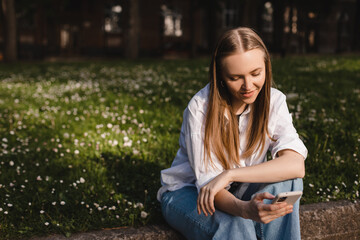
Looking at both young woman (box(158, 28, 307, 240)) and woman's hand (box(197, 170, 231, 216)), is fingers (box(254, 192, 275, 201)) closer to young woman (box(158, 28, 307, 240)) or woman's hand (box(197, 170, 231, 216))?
young woman (box(158, 28, 307, 240))

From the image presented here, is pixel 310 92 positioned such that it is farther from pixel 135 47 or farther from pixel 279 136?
pixel 135 47

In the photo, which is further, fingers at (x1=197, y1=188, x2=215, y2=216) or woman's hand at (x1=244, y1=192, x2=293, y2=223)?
fingers at (x1=197, y1=188, x2=215, y2=216)

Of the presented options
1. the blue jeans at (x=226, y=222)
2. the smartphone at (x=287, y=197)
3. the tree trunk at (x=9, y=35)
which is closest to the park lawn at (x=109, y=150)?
the blue jeans at (x=226, y=222)

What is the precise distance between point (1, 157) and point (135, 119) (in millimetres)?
1644

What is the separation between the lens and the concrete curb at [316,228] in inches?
107

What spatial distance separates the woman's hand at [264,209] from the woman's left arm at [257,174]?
0.64 feet

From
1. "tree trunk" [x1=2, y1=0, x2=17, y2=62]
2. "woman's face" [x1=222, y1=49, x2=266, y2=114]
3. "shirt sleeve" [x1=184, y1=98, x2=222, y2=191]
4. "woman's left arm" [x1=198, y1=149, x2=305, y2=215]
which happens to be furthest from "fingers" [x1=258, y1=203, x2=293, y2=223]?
"tree trunk" [x1=2, y1=0, x2=17, y2=62]

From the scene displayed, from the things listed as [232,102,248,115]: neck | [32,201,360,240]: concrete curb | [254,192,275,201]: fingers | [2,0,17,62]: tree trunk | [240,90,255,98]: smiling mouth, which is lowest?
[32,201,360,240]: concrete curb

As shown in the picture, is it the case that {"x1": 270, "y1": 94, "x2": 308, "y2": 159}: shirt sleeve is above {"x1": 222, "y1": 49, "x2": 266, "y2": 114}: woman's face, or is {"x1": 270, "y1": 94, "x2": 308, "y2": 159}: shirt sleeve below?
below

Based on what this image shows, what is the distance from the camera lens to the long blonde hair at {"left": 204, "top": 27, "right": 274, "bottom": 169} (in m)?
2.43

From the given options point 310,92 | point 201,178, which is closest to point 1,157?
point 201,178

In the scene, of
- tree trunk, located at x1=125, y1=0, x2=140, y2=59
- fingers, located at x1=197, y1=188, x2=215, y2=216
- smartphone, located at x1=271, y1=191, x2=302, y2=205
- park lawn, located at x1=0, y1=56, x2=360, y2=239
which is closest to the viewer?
smartphone, located at x1=271, y1=191, x2=302, y2=205

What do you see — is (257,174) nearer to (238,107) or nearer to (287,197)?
(287,197)

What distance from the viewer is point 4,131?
506 centimetres
